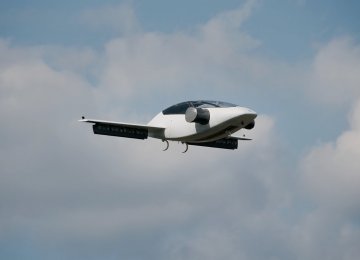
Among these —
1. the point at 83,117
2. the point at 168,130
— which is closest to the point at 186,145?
the point at 168,130

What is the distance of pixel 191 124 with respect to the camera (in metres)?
107

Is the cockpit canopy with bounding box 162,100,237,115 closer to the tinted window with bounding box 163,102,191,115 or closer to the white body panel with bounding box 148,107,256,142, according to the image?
the tinted window with bounding box 163,102,191,115

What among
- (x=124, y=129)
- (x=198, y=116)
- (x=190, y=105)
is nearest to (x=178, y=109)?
(x=190, y=105)

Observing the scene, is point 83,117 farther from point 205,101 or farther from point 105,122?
point 205,101

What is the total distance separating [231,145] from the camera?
114812 millimetres

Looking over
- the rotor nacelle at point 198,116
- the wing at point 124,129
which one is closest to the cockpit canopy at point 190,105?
the rotor nacelle at point 198,116

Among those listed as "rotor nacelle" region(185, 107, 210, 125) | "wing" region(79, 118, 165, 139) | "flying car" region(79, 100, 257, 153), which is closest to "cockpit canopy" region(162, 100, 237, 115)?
"flying car" region(79, 100, 257, 153)

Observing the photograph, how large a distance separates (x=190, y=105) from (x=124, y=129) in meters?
6.13

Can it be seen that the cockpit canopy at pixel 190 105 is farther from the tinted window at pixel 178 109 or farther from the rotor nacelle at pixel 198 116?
the rotor nacelle at pixel 198 116

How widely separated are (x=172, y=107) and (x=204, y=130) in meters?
5.18

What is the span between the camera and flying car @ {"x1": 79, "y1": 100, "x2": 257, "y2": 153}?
105m

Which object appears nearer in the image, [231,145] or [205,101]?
[205,101]

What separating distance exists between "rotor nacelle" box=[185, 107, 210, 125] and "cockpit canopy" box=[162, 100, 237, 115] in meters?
1.30

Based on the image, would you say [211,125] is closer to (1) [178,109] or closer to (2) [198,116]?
(2) [198,116]
